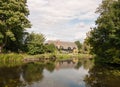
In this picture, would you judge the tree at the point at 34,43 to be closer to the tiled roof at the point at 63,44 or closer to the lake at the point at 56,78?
the lake at the point at 56,78

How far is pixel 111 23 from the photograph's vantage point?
31609 mm

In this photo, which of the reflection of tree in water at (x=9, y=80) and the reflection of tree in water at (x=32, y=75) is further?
the reflection of tree in water at (x=32, y=75)

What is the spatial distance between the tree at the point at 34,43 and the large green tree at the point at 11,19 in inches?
249

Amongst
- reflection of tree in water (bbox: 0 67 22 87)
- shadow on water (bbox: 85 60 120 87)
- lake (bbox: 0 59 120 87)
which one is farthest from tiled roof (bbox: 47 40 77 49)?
reflection of tree in water (bbox: 0 67 22 87)

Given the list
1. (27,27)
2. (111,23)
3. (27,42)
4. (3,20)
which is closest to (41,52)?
(27,42)

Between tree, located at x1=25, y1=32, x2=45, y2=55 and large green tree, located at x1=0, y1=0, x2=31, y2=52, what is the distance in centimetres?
633

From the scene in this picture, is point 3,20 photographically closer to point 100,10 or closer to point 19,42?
point 19,42

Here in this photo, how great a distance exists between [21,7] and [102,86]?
36058 millimetres

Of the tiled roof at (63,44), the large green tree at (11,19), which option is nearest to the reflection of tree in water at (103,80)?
the large green tree at (11,19)

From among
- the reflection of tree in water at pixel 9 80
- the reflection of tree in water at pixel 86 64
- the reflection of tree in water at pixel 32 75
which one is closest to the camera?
the reflection of tree in water at pixel 9 80

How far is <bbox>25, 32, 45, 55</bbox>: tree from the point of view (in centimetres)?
5725

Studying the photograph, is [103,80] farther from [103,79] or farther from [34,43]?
[34,43]

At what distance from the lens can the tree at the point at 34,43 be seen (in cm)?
5725

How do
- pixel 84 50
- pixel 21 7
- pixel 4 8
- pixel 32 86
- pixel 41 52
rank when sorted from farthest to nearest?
pixel 84 50
pixel 41 52
pixel 21 7
pixel 4 8
pixel 32 86
